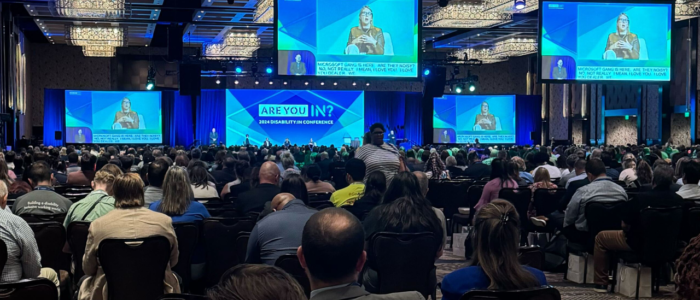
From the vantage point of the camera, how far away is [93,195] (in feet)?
16.4

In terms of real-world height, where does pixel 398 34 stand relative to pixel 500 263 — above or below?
above

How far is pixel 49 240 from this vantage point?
4727mm

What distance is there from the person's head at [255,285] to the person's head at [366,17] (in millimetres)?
10421

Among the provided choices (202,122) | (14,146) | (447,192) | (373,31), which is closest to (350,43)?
(373,31)

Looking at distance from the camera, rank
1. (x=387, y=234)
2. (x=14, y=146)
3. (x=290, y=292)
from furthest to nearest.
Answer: (x=14, y=146)
(x=387, y=234)
(x=290, y=292)

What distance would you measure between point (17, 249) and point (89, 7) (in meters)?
15.7

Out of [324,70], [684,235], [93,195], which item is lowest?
[684,235]

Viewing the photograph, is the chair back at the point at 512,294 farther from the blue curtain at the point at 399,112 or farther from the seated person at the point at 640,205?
the blue curtain at the point at 399,112

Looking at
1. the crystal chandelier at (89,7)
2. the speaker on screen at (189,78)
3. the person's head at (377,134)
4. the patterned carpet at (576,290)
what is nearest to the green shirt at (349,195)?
the patterned carpet at (576,290)

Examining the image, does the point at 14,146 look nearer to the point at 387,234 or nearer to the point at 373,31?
the point at 373,31

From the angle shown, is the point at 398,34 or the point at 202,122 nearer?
the point at 398,34

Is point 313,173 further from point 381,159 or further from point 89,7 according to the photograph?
point 89,7

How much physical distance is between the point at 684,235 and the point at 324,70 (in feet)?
21.7

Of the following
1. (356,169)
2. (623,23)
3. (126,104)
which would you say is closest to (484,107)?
(126,104)
